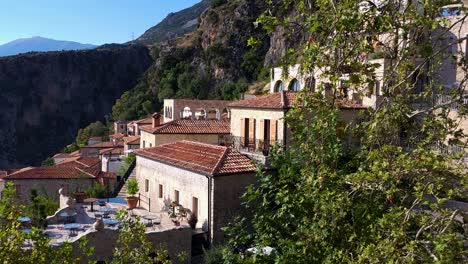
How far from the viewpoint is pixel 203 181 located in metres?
19.0

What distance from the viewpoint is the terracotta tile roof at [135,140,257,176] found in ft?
62.5

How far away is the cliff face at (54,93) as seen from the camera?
10956cm

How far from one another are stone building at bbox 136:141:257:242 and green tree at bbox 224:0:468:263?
11.1 metres

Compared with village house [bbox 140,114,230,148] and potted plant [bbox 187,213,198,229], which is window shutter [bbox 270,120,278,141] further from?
village house [bbox 140,114,230,148]

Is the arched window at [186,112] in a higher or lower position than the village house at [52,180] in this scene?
higher

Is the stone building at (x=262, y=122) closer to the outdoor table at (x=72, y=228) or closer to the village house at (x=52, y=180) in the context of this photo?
the outdoor table at (x=72, y=228)

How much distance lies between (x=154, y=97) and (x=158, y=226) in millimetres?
70877

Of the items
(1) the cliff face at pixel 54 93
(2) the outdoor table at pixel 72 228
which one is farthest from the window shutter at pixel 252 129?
(1) the cliff face at pixel 54 93

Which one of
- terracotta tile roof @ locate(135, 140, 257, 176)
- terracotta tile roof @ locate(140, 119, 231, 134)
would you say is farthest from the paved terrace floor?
terracotta tile roof @ locate(140, 119, 231, 134)

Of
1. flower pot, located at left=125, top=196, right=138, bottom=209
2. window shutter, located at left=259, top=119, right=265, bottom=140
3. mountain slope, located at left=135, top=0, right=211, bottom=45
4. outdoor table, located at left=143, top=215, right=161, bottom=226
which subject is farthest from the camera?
mountain slope, located at left=135, top=0, right=211, bottom=45

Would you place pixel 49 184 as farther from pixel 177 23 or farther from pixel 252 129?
pixel 177 23

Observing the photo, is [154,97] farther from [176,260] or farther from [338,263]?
[338,263]

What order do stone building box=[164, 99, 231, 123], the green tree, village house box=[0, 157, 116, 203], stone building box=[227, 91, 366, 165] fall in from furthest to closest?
stone building box=[164, 99, 231, 123]
village house box=[0, 157, 116, 203]
stone building box=[227, 91, 366, 165]
the green tree

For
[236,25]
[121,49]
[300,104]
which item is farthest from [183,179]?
[121,49]
